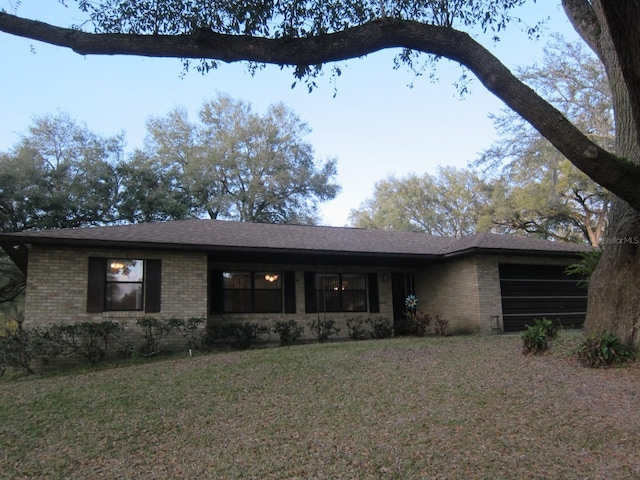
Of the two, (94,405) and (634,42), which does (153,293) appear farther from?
(634,42)

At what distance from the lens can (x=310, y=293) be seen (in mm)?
16078

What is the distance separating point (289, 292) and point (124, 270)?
4802mm

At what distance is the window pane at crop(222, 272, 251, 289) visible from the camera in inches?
603

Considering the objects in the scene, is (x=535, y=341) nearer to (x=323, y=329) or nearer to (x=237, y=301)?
(x=323, y=329)

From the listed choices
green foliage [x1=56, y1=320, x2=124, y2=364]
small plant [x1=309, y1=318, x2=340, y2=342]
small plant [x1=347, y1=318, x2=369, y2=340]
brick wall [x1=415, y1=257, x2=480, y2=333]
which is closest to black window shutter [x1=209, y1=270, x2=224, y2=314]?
small plant [x1=309, y1=318, x2=340, y2=342]

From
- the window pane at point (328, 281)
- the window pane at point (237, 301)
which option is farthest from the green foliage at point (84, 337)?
the window pane at point (328, 281)

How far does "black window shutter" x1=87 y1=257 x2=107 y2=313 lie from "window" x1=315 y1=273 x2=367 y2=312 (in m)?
6.15

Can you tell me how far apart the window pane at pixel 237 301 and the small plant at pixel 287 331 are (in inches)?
56.6

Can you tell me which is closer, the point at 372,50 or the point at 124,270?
the point at 372,50

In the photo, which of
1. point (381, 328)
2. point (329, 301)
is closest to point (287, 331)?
point (329, 301)

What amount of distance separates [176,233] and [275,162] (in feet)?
61.6

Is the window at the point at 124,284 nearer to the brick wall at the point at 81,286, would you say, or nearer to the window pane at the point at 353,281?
the brick wall at the point at 81,286

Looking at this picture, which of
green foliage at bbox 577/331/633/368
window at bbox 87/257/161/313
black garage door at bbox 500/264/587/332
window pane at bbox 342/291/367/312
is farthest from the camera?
window pane at bbox 342/291/367/312

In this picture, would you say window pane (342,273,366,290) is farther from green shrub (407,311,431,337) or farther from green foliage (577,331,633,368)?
green foliage (577,331,633,368)
